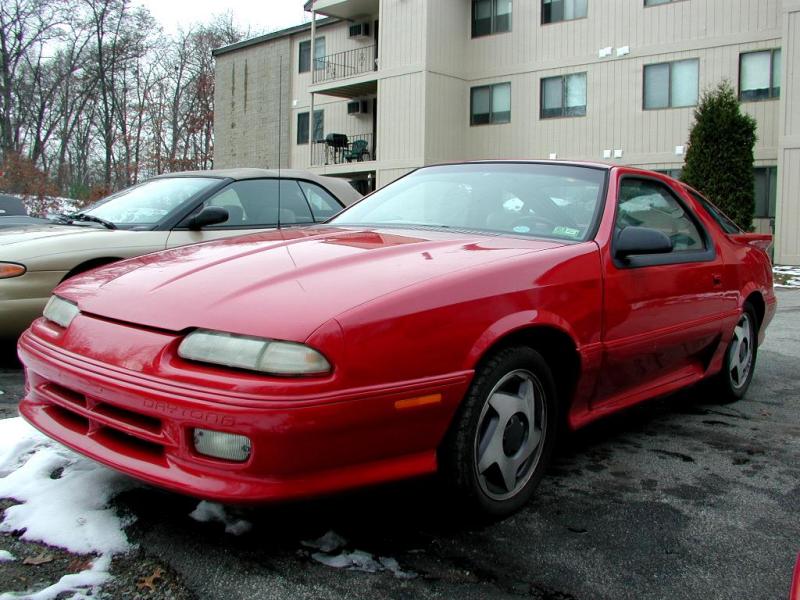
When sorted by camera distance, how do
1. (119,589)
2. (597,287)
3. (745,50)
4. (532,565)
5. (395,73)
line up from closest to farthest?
(119,589)
(532,565)
(597,287)
(745,50)
(395,73)

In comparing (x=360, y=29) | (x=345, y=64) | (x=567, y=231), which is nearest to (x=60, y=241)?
(x=567, y=231)

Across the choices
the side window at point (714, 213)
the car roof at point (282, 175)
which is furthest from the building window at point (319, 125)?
the side window at point (714, 213)

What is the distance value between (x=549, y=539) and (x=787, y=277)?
1410cm

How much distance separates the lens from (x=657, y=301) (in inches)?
143

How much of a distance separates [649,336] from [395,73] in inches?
796

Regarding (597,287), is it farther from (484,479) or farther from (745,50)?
(745,50)

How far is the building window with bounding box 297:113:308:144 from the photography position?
90.4 ft

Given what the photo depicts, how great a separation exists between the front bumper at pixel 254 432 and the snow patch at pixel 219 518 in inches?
16.1

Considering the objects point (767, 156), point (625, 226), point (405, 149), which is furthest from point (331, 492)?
point (405, 149)

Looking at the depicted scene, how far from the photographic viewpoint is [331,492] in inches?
91.7

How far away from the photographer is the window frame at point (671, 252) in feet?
11.5

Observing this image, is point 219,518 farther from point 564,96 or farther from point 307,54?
point 307,54

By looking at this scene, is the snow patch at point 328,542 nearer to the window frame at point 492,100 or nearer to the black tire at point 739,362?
the black tire at point 739,362

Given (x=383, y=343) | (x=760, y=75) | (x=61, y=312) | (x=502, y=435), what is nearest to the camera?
(x=383, y=343)
